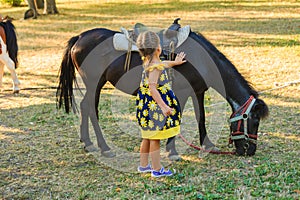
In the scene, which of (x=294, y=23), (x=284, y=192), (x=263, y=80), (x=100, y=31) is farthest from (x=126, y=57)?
(x=294, y=23)

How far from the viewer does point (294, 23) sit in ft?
46.2

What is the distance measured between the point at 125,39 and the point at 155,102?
971 millimetres

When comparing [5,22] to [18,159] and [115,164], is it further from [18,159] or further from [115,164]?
[115,164]

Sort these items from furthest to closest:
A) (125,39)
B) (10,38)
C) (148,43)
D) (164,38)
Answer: (10,38)
(125,39)
(164,38)
(148,43)

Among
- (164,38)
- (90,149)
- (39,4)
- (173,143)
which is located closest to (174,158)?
(173,143)

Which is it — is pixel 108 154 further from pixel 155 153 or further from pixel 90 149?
pixel 155 153

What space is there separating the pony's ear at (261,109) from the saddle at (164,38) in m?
0.99

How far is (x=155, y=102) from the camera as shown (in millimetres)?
4129

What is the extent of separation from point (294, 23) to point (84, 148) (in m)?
10.7

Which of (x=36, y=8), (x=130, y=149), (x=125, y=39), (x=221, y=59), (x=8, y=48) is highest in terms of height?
(x=125, y=39)

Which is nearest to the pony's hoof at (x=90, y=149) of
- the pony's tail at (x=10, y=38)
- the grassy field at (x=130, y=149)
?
the grassy field at (x=130, y=149)

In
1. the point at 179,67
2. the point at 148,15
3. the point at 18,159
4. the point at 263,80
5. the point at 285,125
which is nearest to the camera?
the point at 179,67

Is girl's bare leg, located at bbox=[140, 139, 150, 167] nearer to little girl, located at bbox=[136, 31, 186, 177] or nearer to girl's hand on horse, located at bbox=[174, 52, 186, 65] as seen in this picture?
little girl, located at bbox=[136, 31, 186, 177]

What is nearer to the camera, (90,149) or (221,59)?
(221,59)
